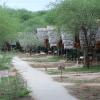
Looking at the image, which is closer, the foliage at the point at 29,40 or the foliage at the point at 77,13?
the foliage at the point at 77,13

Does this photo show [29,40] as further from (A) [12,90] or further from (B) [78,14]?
(A) [12,90]

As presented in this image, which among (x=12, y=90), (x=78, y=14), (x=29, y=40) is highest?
(x=78, y=14)

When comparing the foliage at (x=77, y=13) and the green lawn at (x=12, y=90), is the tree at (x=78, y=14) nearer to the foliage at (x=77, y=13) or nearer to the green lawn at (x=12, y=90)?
the foliage at (x=77, y=13)

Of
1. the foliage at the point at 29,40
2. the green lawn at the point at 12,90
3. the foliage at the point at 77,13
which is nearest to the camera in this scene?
the green lawn at the point at 12,90

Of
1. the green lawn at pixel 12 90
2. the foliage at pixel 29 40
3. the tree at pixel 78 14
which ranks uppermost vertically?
the tree at pixel 78 14

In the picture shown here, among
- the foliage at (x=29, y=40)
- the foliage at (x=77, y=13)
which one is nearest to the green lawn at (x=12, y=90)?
the foliage at (x=77, y=13)

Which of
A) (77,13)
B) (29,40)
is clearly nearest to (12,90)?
(77,13)

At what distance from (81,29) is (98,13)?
9.26 ft

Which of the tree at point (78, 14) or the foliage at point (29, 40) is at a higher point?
the tree at point (78, 14)

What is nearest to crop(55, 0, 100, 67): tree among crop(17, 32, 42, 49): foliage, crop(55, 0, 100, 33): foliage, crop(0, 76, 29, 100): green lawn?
crop(55, 0, 100, 33): foliage

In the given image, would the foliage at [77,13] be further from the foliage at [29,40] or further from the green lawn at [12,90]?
the foliage at [29,40]

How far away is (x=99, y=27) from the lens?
144 ft

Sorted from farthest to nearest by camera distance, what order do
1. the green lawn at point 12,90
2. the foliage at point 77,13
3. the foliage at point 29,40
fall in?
the foliage at point 29,40 < the foliage at point 77,13 < the green lawn at point 12,90

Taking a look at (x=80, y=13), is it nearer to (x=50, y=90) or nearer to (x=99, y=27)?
(x=99, y=27)
